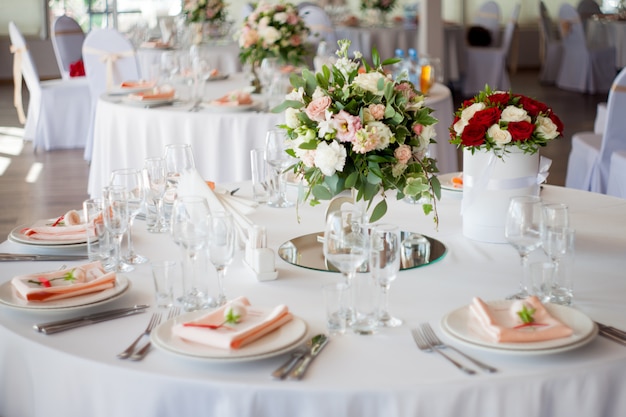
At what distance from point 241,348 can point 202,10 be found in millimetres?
6635

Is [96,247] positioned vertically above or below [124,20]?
below

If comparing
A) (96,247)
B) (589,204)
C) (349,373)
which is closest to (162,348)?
(349,373)

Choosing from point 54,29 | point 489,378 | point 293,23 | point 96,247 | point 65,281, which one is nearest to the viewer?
point 489,378

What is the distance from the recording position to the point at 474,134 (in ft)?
8.04

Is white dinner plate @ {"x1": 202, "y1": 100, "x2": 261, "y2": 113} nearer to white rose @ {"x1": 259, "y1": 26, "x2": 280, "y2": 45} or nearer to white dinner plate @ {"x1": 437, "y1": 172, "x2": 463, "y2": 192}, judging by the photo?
white rose @ {"x1": 259, "y1": 26, "x2": 280, "y2": 45}

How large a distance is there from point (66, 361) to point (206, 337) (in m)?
0.29

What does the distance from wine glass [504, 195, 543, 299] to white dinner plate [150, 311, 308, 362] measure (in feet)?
1.84

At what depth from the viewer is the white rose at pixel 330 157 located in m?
2.28

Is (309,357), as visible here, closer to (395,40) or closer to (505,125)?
(505,125)

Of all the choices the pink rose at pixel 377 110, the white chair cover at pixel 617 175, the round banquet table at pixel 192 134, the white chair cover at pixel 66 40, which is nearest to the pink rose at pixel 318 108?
the pink rose at pixel 377 110

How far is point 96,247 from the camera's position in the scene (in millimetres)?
2420

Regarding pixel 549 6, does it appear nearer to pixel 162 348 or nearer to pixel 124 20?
pixel 124 20

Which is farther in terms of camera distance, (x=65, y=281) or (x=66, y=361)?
(x=65, y=281)

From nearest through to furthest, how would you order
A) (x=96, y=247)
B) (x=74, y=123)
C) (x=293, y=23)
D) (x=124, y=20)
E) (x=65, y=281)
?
(x=65, y=281), (x=96, y=247), (x=293, y=23), (x=74, y=123), (x=124, y=20)
